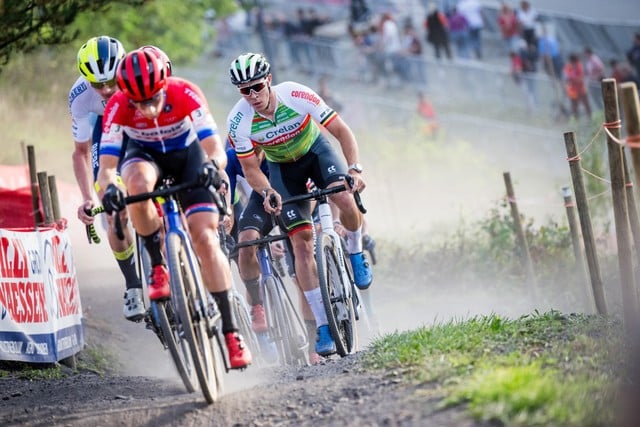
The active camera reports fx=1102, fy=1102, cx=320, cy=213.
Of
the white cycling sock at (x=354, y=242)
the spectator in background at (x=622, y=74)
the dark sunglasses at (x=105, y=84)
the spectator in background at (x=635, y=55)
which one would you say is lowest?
the white cycling sock at (x=354, y=242)

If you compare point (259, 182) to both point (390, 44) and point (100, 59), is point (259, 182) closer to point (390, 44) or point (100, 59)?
point (100, 59)

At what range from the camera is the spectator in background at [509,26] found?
3028cm

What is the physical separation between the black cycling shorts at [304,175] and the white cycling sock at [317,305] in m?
0.62

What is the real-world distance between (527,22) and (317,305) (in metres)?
21.7

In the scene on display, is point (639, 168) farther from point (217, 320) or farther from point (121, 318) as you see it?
point (121, 318)

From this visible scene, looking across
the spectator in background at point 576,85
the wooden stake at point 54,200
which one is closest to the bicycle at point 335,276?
the wooden stake at point 54,200

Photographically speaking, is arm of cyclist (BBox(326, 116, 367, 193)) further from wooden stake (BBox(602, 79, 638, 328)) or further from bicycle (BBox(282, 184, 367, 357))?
wooden stake (BBox(602, 79, 638, 328))

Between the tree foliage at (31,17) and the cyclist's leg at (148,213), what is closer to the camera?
the cyclist's leg at (148,213)

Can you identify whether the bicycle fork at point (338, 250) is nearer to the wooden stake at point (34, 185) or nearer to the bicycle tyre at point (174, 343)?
the bicycle tyre at point (174, 343)

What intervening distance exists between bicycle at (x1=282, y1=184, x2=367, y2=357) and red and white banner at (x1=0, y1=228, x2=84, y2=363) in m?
2.88

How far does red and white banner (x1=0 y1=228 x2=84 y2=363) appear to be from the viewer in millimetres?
10820

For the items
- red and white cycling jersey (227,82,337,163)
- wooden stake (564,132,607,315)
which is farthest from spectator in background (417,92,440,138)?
red and white cycling jersey (227,82,337,163)

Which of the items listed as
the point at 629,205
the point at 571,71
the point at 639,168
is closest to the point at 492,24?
the point at 571,71

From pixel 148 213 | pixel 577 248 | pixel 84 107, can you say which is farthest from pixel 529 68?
pixel 148 213
